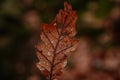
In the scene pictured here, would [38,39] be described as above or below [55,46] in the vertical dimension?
below

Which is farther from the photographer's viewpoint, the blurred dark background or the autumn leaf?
the blurred dark background

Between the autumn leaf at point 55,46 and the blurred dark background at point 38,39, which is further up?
the autumn leaf at point 55,46

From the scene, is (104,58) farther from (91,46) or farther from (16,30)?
(16,30)

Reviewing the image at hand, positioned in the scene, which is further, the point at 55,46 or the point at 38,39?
the point at 38,39

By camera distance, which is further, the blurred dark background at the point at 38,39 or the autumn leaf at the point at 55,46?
the blurred dark background at the point at 38,39

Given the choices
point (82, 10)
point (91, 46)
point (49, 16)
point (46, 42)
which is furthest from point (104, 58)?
point (46, 42)
